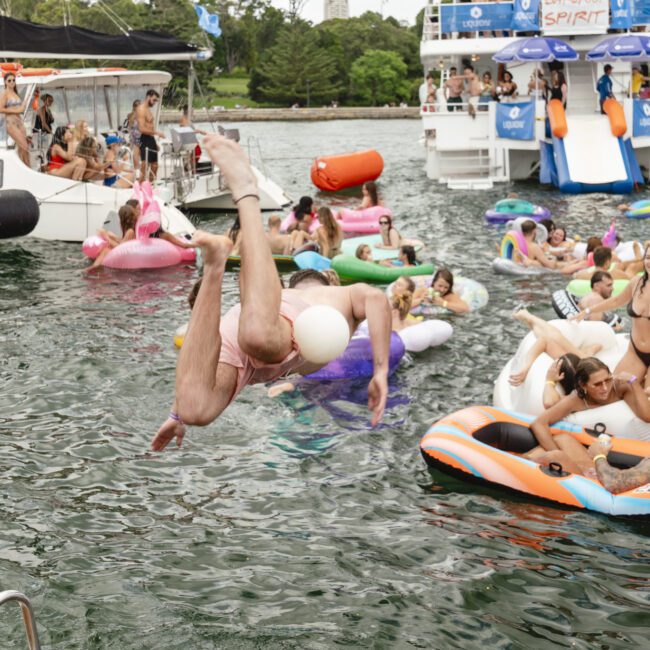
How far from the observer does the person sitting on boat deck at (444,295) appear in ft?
42.7

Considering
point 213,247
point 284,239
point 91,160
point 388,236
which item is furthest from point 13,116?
point 213,247

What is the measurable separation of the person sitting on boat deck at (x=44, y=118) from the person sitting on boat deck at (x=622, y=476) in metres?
14.2

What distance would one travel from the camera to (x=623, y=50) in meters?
25.8

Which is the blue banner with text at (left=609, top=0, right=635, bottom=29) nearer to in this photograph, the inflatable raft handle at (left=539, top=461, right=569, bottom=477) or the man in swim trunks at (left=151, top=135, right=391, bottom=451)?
the inflatable raft handle at (left=539, top=461, right=569, bottom=477)

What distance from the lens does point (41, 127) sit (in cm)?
1923

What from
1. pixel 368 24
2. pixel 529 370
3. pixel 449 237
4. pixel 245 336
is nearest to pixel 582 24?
pixel 449 237

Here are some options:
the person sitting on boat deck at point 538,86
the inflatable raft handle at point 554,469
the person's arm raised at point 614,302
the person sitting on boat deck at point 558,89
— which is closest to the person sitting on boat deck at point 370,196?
the person sitting on boat deck at point 538,86

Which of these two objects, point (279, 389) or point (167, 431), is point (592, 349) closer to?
point (279, 389)

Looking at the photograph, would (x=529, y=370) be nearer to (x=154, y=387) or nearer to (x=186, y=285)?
(x=154, y=387)

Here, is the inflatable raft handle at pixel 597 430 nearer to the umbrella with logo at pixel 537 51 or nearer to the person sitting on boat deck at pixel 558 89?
the umbrella with logo at pixel 537 51

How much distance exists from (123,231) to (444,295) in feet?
19.5

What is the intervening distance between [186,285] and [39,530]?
26.2 ft

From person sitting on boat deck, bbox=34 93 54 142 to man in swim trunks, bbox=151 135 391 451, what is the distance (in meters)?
15.0

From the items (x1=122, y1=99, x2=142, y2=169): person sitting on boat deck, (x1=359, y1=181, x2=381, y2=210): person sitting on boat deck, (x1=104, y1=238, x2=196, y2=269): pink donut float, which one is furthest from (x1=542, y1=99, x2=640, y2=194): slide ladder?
(x1=104, y1=238, x2=196, y2=269): pink donut float
